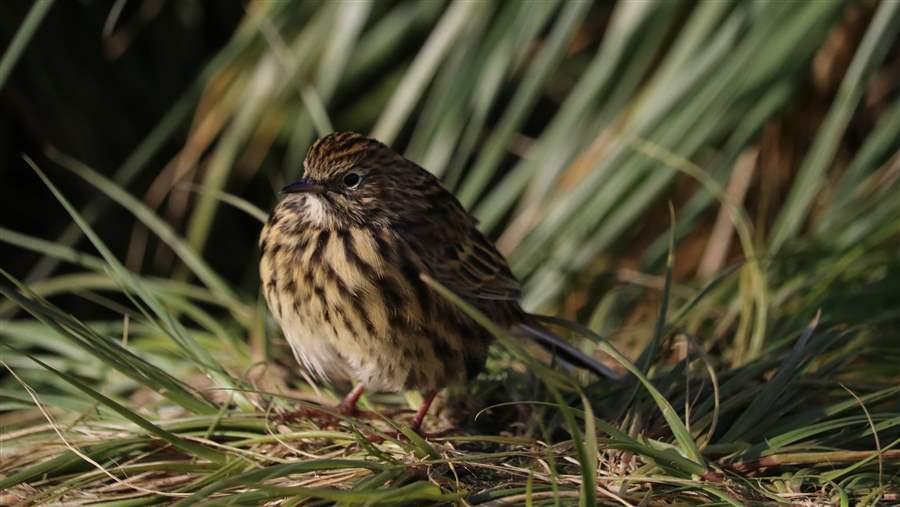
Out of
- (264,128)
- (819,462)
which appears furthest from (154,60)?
(819,462)

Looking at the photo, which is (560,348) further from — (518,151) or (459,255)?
(518,151)

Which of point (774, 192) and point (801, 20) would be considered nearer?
point (801, 20)

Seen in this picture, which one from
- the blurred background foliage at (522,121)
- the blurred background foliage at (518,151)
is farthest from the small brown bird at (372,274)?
the blurred background foliage at (522,121)

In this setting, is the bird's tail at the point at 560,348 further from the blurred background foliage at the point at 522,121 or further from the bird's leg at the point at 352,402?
the bird's leg at the point at 352,402

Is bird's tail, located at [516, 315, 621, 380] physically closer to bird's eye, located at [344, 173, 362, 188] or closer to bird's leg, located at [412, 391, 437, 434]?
bird's leg, located at [412, 391, 437, 434]

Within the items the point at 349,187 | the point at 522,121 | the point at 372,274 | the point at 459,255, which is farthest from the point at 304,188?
the point at 522,121

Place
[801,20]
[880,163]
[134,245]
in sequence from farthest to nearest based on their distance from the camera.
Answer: [134,245], [880,163], [801,20]

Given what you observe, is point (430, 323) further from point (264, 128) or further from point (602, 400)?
point (264, 128)

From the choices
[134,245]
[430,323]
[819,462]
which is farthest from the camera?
[134,245]
